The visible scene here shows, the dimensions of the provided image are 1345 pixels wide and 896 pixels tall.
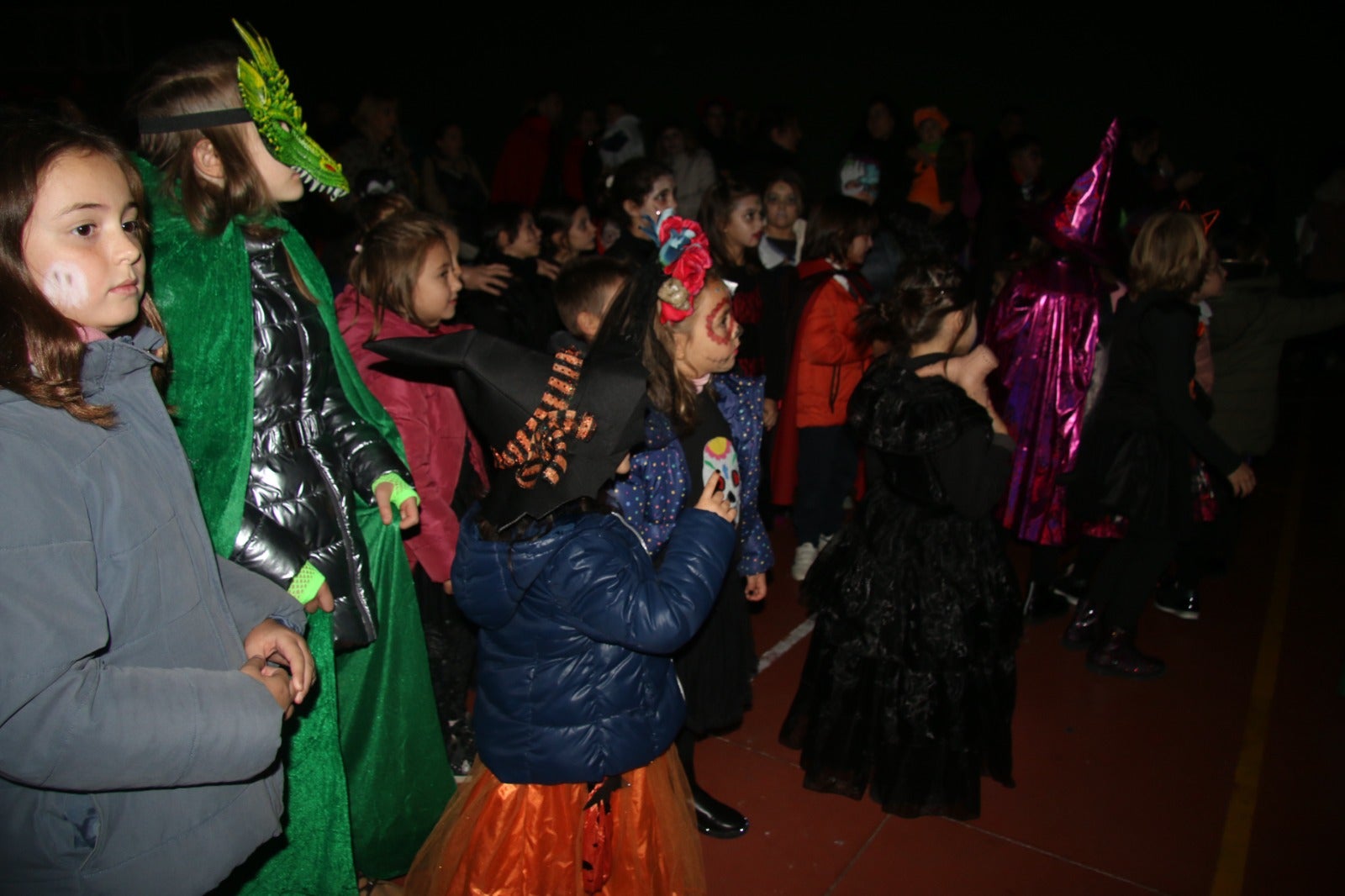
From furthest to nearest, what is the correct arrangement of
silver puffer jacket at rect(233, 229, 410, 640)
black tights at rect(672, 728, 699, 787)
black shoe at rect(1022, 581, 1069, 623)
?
black shoe at rect(1022, 581, 1069, 623), black tights at rect(672, 728, 699, 787), silver puffer jacket at rect(233, 229, 410, 640)

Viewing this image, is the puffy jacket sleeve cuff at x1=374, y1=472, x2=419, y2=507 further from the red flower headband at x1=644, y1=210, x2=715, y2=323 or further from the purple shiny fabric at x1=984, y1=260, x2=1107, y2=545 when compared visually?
the purple shiny fabric at x1=984, y1=260, x2=1107, y2=545

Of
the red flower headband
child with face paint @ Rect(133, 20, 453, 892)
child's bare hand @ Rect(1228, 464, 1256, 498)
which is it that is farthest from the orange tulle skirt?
child's bare hand @ Rect(1228, 464, 1256, 498)

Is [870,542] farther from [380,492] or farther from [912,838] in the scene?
[380,492]

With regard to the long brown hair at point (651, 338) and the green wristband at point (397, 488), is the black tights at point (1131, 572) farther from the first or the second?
the green wristband at point (397, 488)

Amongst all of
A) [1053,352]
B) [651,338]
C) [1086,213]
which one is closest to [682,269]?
[651,338]

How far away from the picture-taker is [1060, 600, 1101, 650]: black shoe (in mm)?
4184

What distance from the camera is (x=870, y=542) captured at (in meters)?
3.01

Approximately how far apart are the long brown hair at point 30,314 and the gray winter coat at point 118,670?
0.03 metres

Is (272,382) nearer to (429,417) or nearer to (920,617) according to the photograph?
(429,417)

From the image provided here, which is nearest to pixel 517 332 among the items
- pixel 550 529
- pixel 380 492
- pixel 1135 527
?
pixel 380 492

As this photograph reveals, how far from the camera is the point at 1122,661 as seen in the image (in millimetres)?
3984

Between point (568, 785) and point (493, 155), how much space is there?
12.8 m

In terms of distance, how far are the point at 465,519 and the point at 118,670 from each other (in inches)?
40.9

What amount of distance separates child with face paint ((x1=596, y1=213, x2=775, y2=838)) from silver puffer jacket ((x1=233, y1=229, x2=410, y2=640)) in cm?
71
